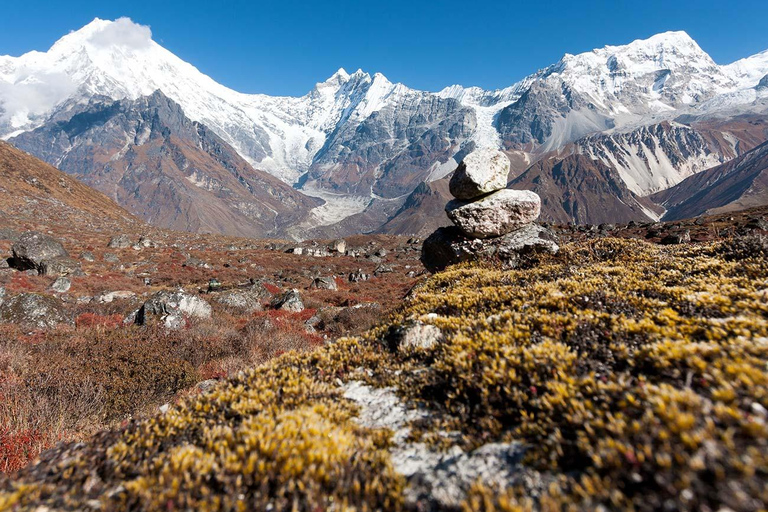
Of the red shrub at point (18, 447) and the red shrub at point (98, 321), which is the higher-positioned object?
the red shrub at point (98, 321)

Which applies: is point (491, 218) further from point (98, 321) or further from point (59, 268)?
point (59, 268)

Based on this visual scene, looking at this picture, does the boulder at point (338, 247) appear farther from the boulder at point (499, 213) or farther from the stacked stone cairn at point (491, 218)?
the boulder at point (499, 213)

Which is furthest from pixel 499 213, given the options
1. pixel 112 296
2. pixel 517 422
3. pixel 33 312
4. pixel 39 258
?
pixel 39 258

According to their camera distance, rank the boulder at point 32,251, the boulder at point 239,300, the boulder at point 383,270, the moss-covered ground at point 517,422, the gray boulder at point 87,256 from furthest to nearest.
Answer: the boulder at point 383,270 → the gray boulder at point 87,256 → the boulder at point 32,251 → the boulder at point 239,300 → the moss-covered ground at point 517,422

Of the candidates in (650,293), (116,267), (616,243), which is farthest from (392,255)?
(650,293)

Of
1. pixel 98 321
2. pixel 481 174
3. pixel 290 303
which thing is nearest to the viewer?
pixel 481 174

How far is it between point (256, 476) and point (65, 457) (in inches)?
115

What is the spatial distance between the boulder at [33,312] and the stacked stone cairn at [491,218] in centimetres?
2139

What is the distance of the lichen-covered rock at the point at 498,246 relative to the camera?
1457 centimetres

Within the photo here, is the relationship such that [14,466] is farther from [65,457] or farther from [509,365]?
[509,365]

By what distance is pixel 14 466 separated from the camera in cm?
667

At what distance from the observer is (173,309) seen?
19141mm

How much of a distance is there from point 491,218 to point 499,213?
436 millimetres

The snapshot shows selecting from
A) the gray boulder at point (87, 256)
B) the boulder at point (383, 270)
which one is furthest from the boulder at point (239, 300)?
the gray boulder at point (87, 256)
